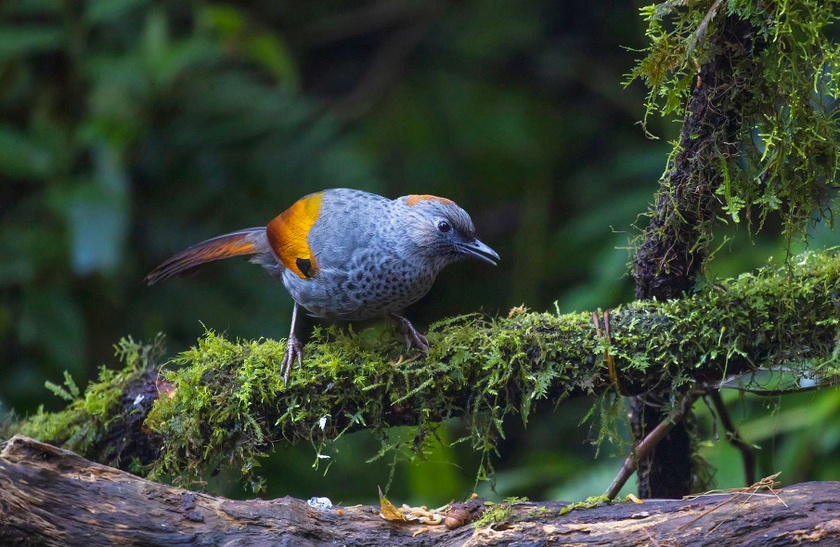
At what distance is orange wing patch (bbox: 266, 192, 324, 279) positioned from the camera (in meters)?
2.98

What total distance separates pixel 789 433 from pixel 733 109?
2.69 metres

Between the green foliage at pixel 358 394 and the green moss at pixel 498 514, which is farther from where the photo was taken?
the green foliage at pixel 358 394

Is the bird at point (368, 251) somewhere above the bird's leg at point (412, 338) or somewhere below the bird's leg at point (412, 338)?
above

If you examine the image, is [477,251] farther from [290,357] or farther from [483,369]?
[290,357]

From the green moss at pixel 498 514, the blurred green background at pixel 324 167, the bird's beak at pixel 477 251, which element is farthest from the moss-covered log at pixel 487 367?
the blurred green background at pixel 324 167

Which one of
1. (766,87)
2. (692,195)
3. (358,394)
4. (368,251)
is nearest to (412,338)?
(358,394)

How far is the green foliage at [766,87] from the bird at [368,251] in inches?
36.7

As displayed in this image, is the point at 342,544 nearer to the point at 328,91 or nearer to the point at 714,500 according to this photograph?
the point at 714,500

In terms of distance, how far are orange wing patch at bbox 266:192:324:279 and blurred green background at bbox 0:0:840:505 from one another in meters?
1.27

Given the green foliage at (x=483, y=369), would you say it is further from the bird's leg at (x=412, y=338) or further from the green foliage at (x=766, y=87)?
the green foliage at (x=766, y=87)

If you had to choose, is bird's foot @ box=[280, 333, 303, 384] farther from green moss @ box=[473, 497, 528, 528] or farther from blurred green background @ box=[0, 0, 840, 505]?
blurred green background @ box=[0, 0, 840, 505]

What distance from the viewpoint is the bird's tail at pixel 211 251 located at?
3.28m

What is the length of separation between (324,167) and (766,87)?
137 inches

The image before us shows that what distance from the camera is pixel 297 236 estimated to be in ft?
10.1
